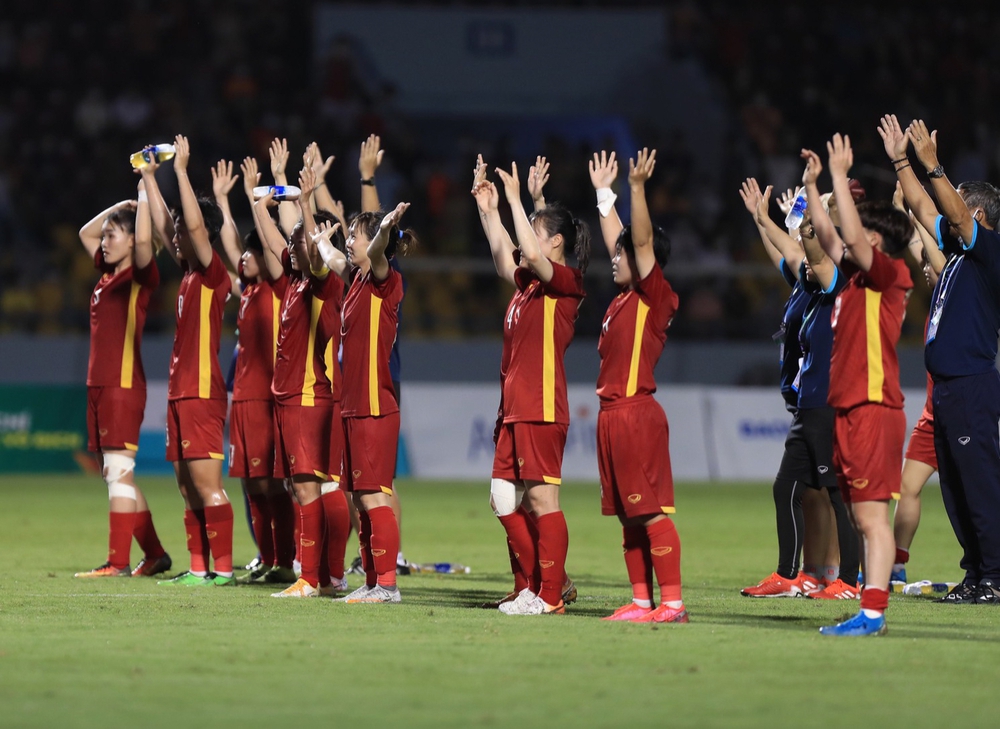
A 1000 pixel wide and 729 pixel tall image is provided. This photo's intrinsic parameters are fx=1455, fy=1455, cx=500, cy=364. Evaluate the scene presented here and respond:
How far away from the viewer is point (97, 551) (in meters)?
12.2

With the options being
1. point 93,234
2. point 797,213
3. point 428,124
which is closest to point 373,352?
point 797,213

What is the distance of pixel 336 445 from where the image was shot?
9906 mm

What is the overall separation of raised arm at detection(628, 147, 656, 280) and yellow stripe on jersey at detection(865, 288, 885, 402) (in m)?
1.24

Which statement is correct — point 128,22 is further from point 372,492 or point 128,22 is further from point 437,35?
point 372,492

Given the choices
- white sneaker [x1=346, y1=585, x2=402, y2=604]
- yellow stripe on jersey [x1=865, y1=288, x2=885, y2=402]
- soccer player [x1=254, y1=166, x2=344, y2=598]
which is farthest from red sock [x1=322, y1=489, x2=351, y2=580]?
yellow stripe on jersey [x1=865, y1=288, x2=885, y2=402]

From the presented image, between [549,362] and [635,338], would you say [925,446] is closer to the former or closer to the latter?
[635,338]

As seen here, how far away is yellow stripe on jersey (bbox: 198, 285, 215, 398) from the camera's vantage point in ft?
34.1

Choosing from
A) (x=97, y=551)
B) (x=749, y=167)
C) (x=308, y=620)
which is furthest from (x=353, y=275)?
(x=749, y=167)

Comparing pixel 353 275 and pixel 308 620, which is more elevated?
pixel 353 275

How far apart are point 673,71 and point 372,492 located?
20804 mm

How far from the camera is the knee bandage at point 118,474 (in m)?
10.7

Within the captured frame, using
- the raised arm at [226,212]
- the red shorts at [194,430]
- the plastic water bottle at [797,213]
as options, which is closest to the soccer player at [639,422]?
the plastic water bottle at [797,213]

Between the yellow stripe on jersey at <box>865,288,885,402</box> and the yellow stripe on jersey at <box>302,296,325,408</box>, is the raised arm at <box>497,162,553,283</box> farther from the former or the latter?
the yellow stripe on jersey at <box>302,296,325,408</box>

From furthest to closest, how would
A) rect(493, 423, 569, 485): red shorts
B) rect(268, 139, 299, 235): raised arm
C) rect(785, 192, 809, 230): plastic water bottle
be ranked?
rect(268, 139, 299, 235): raised arm < rect(785, 192, 809, 230): plastic water bottle < rect(493, 423, 569, 485): red shorts
